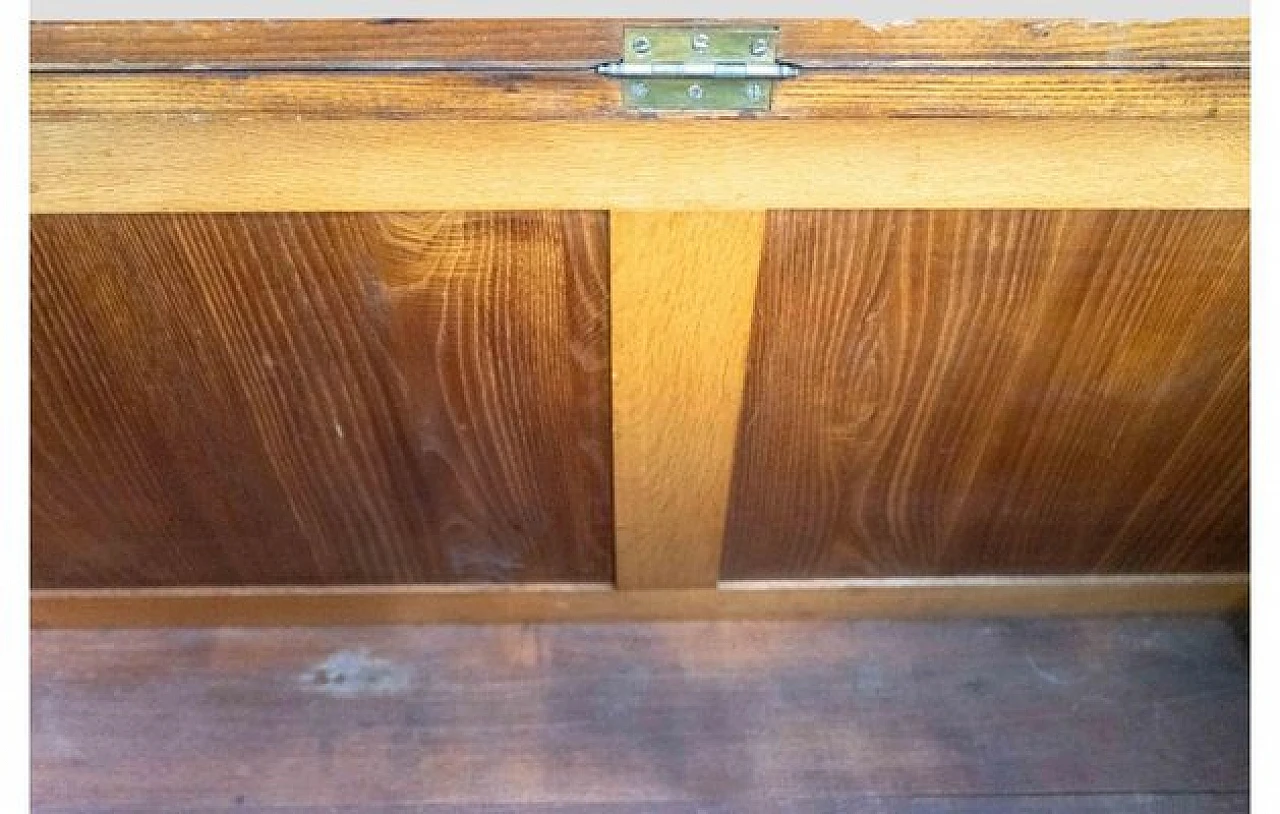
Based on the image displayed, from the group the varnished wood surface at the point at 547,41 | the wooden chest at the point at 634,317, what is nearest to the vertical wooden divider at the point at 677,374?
the wooden chest at the point at 634,317

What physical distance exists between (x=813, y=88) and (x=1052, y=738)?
0.74 meters

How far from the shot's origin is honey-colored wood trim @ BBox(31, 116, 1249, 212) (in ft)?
2.27

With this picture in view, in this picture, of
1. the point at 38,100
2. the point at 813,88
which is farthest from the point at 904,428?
the point at 38,100

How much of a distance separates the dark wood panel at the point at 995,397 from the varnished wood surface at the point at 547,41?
0.11m

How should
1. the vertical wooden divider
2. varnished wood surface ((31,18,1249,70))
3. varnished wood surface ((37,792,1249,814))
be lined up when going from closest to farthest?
varnished wood surface ((31,18,1249,70)) → the vertical wooden divider → varnished wood surface ((37,792,1249,814))

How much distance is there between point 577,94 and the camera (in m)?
0.67

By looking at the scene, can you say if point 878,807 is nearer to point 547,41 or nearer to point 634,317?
point 634,317

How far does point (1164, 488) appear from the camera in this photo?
104cm

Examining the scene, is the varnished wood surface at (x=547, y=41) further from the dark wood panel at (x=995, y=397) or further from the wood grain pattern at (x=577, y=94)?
the dark wood panel at (x=995, y=397)

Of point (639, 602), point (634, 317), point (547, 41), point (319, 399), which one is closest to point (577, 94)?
point (547, 41)

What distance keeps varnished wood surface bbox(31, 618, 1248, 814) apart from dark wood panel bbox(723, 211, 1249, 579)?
99 millimetres

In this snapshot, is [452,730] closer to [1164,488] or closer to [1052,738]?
[1052,738]

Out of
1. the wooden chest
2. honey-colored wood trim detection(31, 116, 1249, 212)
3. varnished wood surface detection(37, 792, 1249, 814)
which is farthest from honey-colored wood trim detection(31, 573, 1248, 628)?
honey-colored wood trim detection(31, 116, 1249, 212)

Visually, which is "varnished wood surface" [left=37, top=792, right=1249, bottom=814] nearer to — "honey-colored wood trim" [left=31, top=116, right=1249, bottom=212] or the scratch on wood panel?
the scratch on wood panel
